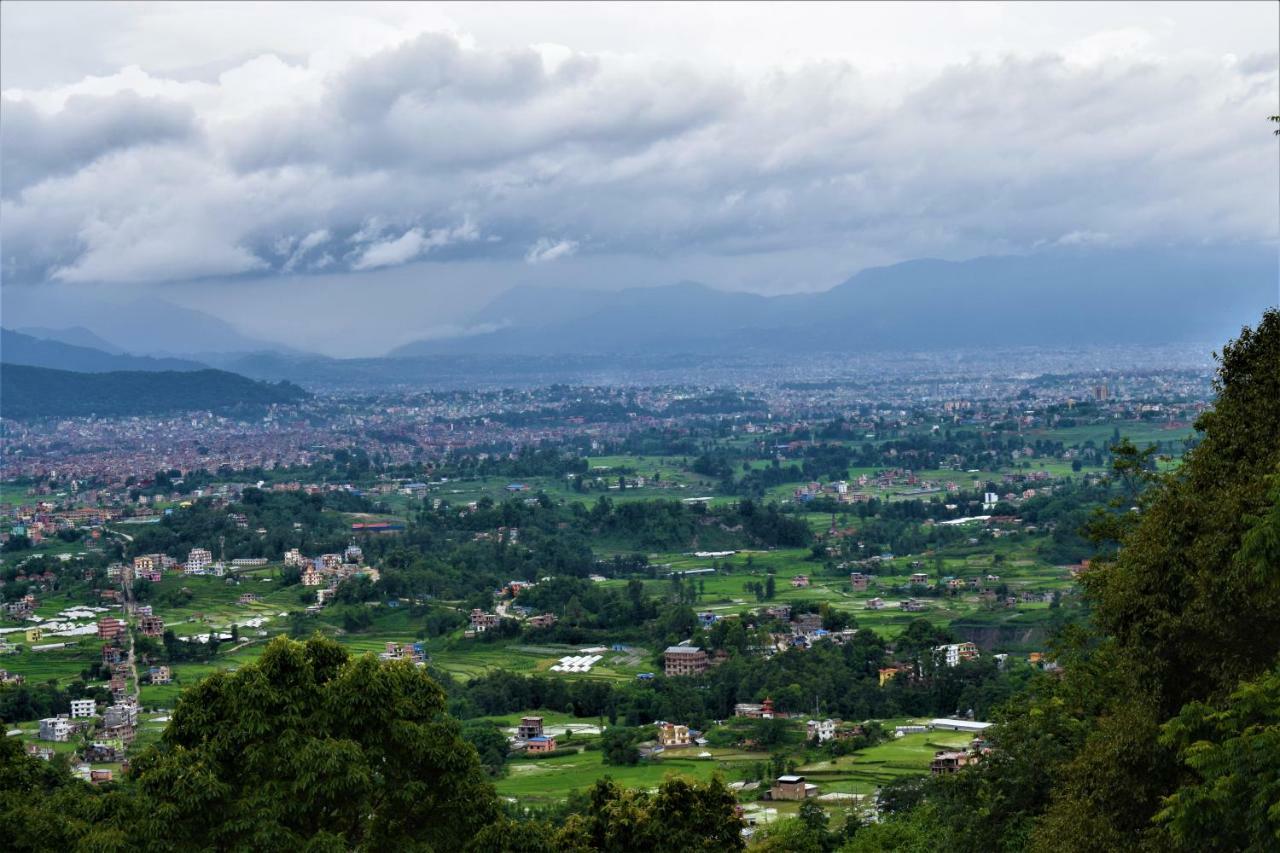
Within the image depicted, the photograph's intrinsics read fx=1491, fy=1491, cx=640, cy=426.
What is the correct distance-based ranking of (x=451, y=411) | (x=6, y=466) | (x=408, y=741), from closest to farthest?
(x=408, y=741)
(x=6, y=466)
(x=451, y=411)

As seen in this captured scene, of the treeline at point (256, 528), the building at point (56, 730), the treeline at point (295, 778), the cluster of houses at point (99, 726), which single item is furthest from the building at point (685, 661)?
the treeline at point (295, 778)

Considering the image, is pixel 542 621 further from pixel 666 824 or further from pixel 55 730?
pixel 666 824

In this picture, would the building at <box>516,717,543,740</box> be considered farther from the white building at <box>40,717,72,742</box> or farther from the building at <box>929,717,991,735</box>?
the white building at <box>40,717,72,742</box>

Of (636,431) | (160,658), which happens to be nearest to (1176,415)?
(636,431)

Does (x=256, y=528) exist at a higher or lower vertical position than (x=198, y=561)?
higher

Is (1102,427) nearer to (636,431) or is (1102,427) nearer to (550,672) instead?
(636,431)

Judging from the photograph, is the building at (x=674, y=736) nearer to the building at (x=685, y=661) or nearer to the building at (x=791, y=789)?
the building at (x=791, y=789)

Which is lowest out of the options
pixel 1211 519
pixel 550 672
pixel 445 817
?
pixel 550 672

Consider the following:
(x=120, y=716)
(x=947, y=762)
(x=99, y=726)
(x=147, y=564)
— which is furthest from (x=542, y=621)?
(x=947, y=762)
